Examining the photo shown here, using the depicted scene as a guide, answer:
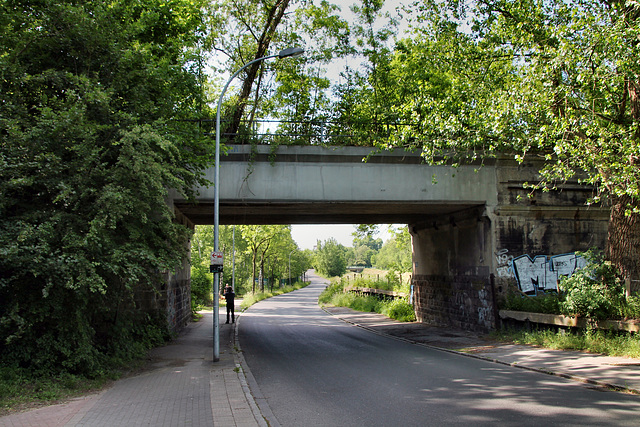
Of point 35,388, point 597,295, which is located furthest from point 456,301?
point 35,388

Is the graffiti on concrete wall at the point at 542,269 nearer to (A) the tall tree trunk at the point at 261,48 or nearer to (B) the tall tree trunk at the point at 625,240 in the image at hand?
(B) the tall tree trunk at the point at 625,240

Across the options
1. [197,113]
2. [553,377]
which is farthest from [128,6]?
[553,377]

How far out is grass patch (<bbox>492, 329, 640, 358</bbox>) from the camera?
10.6 m

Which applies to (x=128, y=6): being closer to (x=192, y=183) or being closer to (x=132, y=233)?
(x=192, y=183)

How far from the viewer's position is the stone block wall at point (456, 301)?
16.2 meters

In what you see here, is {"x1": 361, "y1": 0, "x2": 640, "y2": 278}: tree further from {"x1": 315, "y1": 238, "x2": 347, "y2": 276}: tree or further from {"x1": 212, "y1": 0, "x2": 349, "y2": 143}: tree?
{"x1": 315, "y1": 238, "x2": 347, "y2": 276}: tree

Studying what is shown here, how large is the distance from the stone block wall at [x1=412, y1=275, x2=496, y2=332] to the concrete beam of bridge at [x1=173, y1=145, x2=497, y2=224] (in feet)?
10.2

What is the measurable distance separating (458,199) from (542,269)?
12.2ft

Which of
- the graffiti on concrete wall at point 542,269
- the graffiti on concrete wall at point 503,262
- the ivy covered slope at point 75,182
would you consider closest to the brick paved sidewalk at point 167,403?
the ivy covered slope at point 75,182

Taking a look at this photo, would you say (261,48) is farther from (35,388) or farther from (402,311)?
(402,311)

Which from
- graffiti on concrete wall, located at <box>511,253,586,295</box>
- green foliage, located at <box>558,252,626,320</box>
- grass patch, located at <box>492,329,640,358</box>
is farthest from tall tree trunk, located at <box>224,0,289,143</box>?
green foliage, located at <box>558,252,626,320</box>

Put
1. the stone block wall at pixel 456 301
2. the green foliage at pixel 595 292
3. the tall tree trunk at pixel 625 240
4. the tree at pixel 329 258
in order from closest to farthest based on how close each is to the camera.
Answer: the green foliage at pixel 595 292 → the tall tree trunk at pixel 625 240 → the stone block wall at pixel 456 301 → the tree at pixel 329 258

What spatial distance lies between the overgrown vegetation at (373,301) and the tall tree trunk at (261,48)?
1264 centimetres

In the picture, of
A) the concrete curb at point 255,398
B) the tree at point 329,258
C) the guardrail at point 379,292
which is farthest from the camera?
the tree at point 329,258
